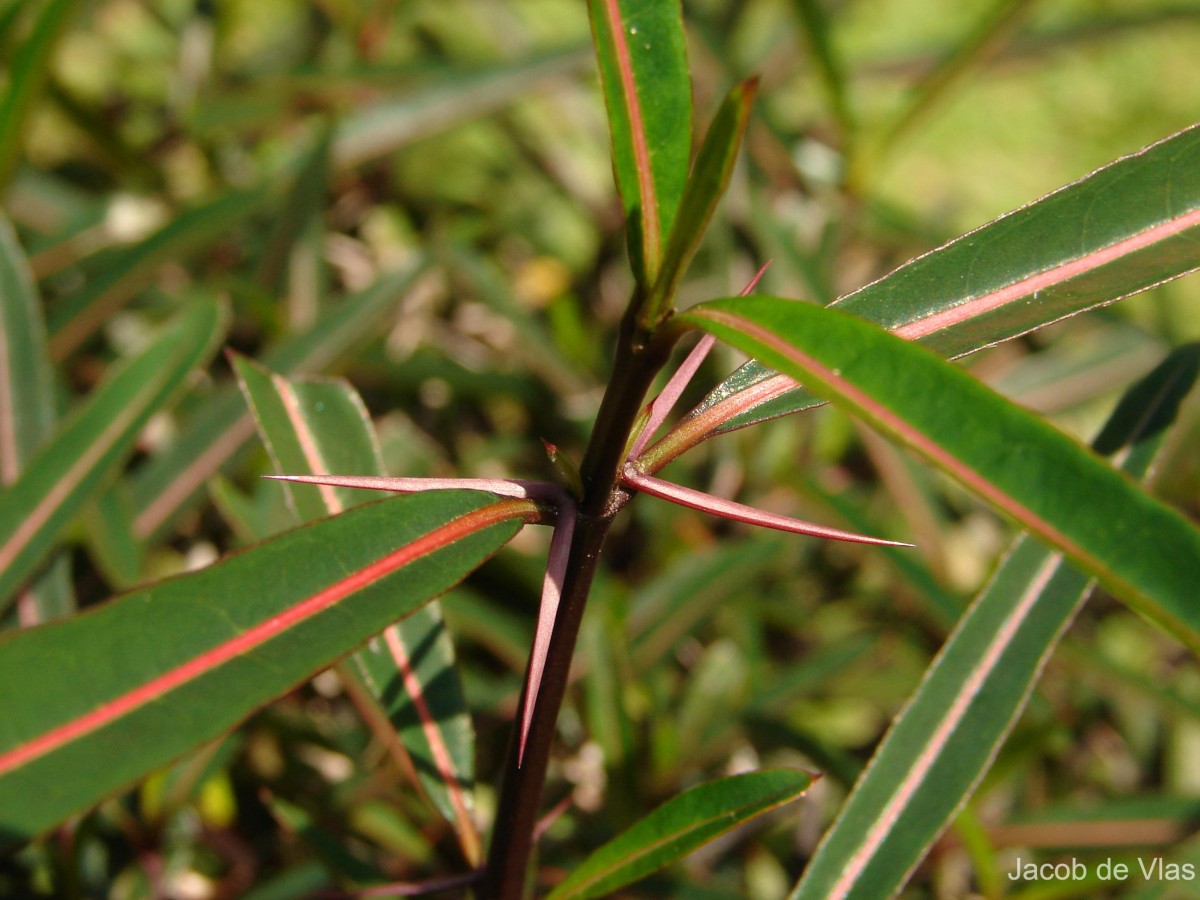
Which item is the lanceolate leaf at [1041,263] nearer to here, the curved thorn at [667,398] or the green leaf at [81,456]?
the curved thorn at [667,398]

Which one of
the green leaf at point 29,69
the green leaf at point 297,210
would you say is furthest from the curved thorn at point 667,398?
the green leaf at point 297,210

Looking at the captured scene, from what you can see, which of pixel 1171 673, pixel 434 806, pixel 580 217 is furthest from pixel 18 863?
pixel 1171 673

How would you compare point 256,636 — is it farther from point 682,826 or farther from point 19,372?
point 19,372

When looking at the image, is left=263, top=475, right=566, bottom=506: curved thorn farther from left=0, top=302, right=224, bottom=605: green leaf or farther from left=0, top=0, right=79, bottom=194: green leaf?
left=0, top=0, right=79, bottom=194: green leaf

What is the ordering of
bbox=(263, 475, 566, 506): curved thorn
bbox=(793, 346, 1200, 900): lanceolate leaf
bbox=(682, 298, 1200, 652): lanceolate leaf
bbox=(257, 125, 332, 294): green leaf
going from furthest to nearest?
bbox=(257, 125, 332, 294): green leaf → bbox=(793, 346, 1200, 900): lanceolate leaf → bbox=(263, 475, 566, 506): curved thorn → bbox=(682, 298, 1200, 652): lanceolate leaf

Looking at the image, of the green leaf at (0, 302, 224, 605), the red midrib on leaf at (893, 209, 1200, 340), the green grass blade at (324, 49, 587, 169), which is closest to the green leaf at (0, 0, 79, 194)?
the green leaf at (0, 302, 224, 605)

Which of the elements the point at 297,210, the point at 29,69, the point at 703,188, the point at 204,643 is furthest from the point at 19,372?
the point at 703,188
